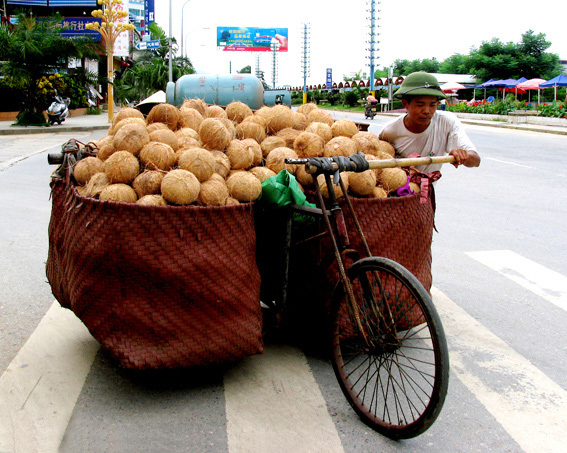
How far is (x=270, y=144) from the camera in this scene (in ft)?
12.0

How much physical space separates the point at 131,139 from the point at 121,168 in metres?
0.24

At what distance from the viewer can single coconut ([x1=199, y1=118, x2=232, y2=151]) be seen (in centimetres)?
337

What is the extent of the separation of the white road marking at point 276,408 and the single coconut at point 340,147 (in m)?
1.25

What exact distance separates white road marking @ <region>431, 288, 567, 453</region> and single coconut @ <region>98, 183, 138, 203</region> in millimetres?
2101

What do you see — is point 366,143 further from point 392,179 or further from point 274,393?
point 274,393

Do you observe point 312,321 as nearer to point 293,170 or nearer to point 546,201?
point 293,170

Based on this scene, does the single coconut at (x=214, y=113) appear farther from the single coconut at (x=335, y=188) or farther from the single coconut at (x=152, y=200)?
the single coconut at (x=152, y=200)

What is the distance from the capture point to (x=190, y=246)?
2.75m

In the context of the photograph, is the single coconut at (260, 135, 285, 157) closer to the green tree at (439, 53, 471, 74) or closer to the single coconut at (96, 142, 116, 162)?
the single coconut at (96, 142, 116, 162)

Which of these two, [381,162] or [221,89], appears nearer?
[381,162]

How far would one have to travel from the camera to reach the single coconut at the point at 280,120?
393 cm

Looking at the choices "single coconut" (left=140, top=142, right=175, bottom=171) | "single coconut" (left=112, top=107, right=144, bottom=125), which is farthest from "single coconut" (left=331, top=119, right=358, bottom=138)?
"single coconut" (left=112, top=107, right=144, bottom=125)

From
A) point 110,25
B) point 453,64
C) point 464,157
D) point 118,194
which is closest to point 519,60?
point 453,64

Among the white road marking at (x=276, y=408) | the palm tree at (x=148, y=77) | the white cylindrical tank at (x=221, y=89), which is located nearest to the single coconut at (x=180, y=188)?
the white road marking at (x=276, y=408)
